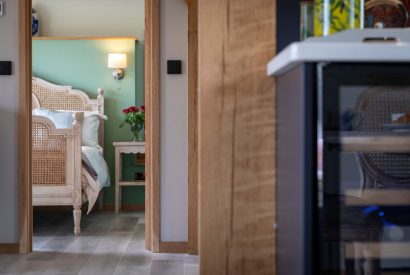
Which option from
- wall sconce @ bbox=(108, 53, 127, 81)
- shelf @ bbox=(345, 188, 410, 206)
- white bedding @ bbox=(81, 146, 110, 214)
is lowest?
white bedding @ bbox=(81, 146, 110, 214)

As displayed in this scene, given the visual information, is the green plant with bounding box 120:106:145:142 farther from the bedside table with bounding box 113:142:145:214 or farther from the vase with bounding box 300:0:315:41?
the vase with bounding box 300:0:315:41

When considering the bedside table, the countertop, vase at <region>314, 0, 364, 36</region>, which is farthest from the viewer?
the bedside table

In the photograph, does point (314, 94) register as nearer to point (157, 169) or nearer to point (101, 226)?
point (157, 169)

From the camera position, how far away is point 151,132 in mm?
3930

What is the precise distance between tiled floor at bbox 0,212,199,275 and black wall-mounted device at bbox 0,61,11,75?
130cm

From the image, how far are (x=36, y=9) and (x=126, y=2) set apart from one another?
44.0 inches

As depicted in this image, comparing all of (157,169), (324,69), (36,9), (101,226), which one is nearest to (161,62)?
(157,169)

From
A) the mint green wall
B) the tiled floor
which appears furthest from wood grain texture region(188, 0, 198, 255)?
the mint green wall

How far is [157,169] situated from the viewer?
12.9ft

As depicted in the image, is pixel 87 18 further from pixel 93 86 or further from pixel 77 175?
pixel 77 175

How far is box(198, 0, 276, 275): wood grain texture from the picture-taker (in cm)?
138

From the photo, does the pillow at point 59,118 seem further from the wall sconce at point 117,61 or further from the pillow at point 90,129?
the wall sconce at point 117,61

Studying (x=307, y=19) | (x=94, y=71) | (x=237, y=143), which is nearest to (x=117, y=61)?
(x=94, y=71)

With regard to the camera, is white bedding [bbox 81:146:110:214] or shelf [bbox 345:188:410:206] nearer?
shelf [bbox 345:188:410:206]
